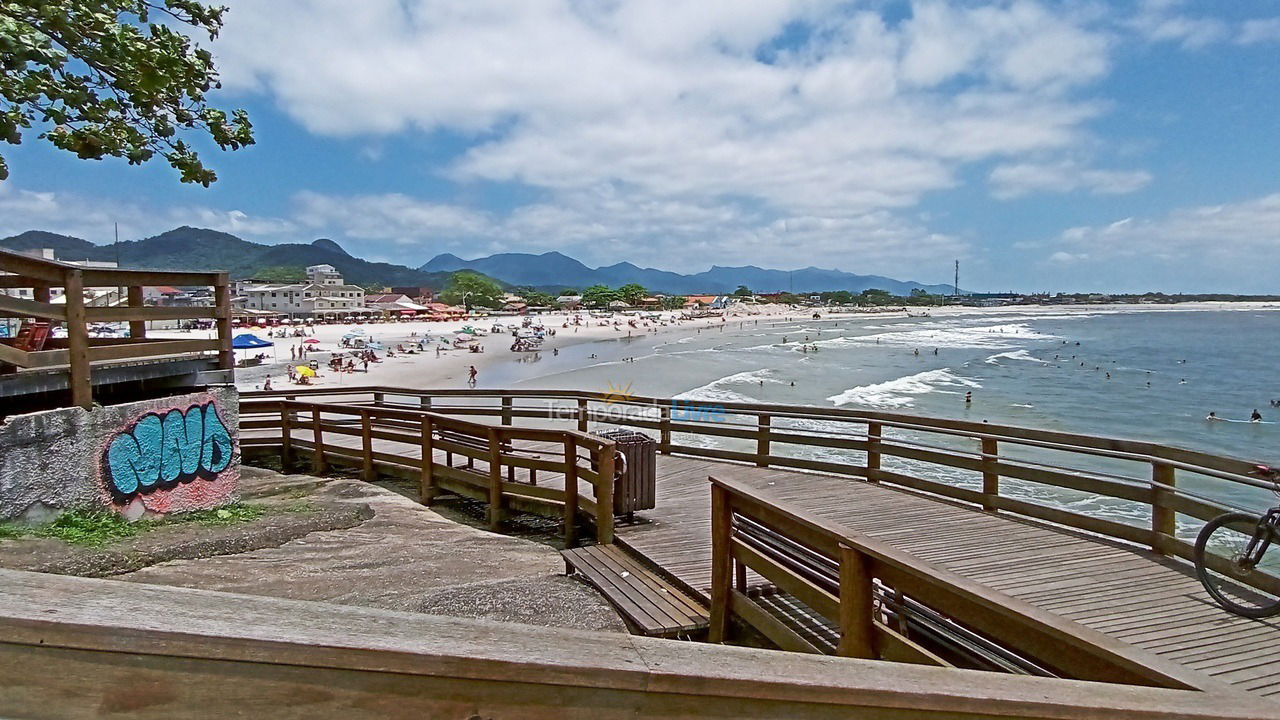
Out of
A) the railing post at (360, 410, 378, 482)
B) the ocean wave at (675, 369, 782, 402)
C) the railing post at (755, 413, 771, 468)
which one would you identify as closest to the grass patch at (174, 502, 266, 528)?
the railing post at (360, 410, 378, 482)

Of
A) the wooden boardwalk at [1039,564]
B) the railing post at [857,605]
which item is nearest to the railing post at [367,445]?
the wooden boardwalk at [1039,564]

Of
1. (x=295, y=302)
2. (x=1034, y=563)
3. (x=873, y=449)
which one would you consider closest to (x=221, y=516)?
(x=873, y=449)

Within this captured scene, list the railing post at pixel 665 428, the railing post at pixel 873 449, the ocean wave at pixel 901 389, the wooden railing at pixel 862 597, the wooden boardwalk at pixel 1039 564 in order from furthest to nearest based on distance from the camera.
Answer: the ocean wave at pixel 901 389 → the railing post at pixel 665 428 → the railing post at pixel 873 449 → the wooden boardwalk at pixel 1039 564 → the wooden railing at pixel 862 597

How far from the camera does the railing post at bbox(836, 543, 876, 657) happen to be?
10.0 ft

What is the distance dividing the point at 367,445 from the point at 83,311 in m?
3.83

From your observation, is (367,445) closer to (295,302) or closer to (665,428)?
(665,428)

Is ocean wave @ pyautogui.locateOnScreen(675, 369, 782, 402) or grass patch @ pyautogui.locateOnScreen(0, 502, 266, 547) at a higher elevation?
grass patch @ pyautogui.locateOnScreen(0, 502, 266, 547)

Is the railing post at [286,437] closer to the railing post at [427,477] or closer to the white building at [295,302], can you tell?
the railing post at [427,477]

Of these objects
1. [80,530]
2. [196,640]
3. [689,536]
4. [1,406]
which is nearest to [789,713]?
[196,640]

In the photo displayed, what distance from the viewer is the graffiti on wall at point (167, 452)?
747 centimetres

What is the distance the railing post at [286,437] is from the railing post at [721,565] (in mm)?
9022

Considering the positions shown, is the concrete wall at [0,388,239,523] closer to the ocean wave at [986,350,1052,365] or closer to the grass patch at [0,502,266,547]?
the grass patch at [0,502,266,547]

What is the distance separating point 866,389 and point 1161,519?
34.8 meters

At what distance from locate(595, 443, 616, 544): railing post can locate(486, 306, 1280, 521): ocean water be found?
11.1m
